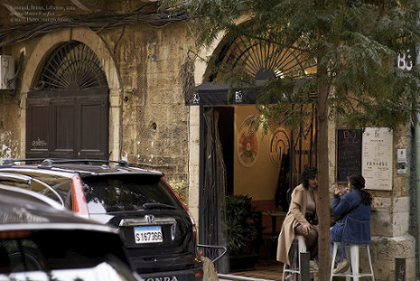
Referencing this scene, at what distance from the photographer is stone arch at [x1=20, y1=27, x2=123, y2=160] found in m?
14.0

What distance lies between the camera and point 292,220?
9992mm

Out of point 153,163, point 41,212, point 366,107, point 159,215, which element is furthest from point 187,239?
point 153,163

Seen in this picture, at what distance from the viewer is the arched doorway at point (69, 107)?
47.4ft

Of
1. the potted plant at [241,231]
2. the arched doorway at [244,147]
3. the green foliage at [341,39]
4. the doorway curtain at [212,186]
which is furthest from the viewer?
the doorway curtain at [212,186]

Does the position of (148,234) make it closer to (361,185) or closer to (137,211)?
(137,211)

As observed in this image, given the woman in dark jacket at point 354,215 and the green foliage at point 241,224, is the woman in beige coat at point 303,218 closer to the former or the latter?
the woman in dark jacket at point 354,215

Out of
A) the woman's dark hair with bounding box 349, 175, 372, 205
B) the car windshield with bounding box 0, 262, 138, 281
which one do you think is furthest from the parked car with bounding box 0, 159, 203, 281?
the car windshield with bounding box 0, 262, 138, 281

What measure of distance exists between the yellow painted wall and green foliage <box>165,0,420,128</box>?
4931 millimetres

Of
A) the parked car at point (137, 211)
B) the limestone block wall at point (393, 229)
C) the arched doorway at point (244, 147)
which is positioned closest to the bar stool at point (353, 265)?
the limestone block wall at point (393, 229)

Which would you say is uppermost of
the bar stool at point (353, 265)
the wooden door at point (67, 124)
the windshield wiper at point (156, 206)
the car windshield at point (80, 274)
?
the wooden door at point (67, 124)

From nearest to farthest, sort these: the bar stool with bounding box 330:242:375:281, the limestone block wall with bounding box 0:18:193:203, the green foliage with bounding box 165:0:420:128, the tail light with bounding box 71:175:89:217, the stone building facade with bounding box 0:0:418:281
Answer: the green foliage with bounding box 165:0:420:128 < the tail light with bounding box 71:175:89:217 < the bar stool with bounding box 330:242:375:281 < the stone building facade with bounding box 0:0:418:281 < the limestone block wall with bounding box 0:18:193:203

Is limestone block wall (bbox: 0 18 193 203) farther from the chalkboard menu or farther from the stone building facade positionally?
the chalkboard menu

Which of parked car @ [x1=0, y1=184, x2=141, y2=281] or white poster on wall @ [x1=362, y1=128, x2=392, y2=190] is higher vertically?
white poster on wall @ [x1=362, y1=128, x2=392, y2=190]

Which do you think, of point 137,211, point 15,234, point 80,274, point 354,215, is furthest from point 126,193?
point 15,234
